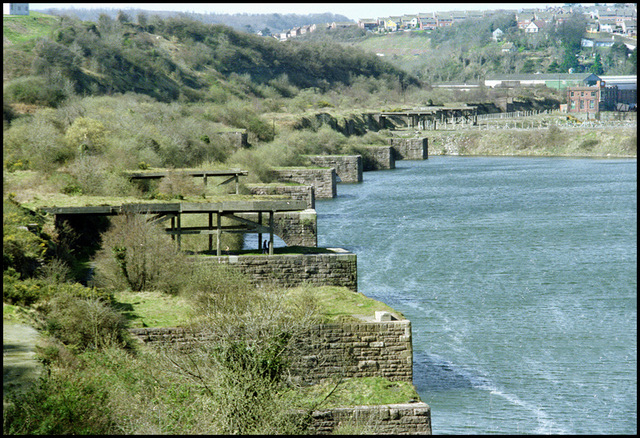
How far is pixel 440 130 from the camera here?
99625 mm

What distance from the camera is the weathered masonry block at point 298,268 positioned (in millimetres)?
22469

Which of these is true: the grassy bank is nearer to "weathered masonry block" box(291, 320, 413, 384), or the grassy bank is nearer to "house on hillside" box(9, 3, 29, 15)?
"house on hillside" box(9, 3, 29, 15)

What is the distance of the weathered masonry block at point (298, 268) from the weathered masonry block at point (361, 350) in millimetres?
5854

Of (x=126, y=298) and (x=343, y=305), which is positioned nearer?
(x=343, y=305)

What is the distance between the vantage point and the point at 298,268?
22609 millimetres

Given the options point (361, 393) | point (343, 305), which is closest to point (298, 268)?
point (343, 305)

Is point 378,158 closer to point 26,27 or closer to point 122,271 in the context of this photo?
point 26,27

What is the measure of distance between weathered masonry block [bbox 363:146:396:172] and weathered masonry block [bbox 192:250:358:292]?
52448mm

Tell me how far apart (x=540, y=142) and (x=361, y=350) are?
3061 inches

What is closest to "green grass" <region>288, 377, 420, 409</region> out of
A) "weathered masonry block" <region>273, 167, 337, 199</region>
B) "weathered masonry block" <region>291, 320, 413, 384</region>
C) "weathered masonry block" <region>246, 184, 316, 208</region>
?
"weathered masonry block" <region>291, 320, 413, 384</region>

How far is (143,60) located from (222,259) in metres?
59.2

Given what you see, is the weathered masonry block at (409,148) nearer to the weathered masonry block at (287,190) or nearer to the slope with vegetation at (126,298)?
the slope with vegetation at (126,298)

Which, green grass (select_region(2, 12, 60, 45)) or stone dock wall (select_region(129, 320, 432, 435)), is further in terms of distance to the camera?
green grass (select_region(2, 12, 60, 45))

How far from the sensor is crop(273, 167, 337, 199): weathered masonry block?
5056 centimetres
